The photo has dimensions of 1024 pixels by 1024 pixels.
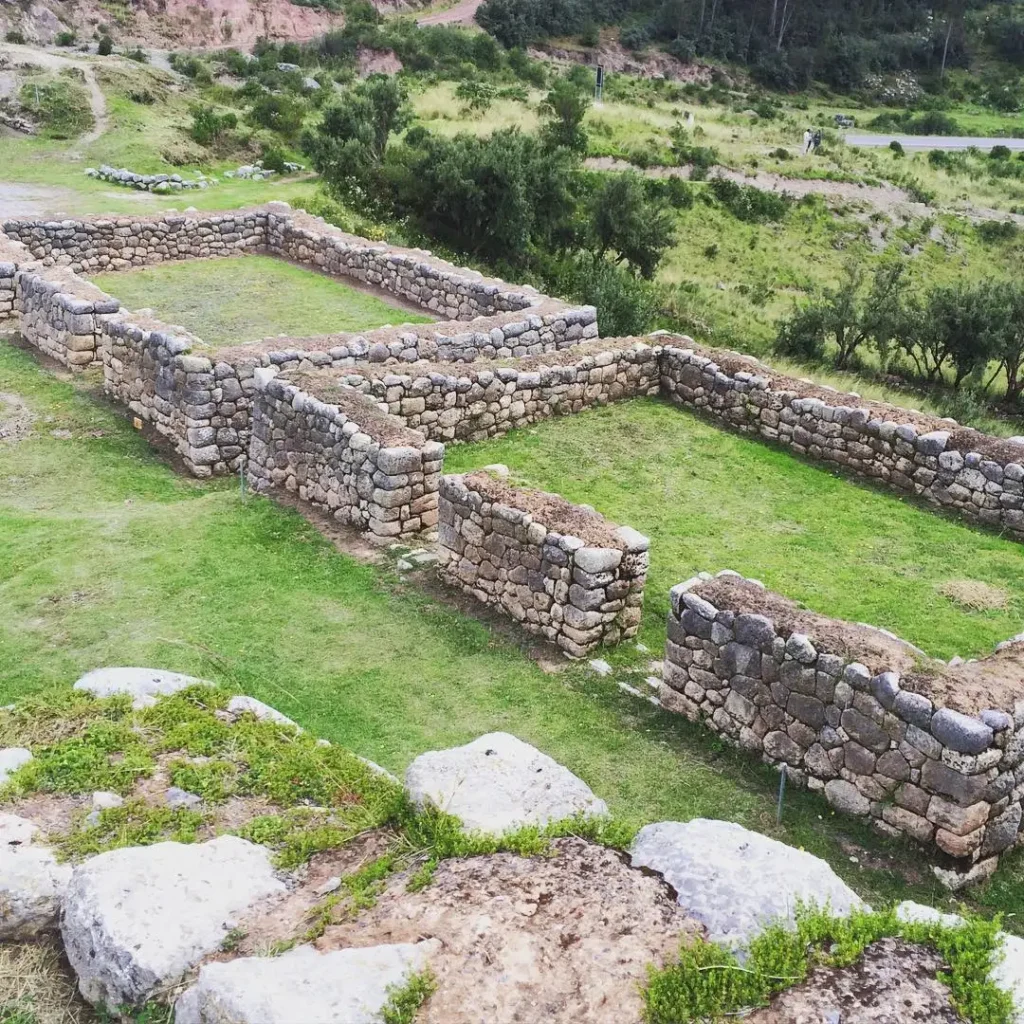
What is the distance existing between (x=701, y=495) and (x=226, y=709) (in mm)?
8302

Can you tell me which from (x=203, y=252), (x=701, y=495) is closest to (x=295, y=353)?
(x=701, y=495)

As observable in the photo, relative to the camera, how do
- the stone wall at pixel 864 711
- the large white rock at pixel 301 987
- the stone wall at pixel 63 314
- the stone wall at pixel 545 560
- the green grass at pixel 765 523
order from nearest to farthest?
the large white rock at pixel 301 987 → the stone wall at pixel 864 711 → the stone wall at pixel 545 560 → the green grass at pixel 765 523 → the stone wall at pixel 63 314

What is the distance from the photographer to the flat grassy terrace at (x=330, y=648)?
8.59 metres

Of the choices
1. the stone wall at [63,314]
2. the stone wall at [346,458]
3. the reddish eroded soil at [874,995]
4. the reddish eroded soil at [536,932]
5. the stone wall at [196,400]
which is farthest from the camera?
the stone wall at [63,314]

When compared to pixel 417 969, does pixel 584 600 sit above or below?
below

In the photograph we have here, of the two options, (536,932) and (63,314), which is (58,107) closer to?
(63,314)

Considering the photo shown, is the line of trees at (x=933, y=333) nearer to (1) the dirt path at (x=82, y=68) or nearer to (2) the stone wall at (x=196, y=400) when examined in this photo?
(2) the stone wall at (x=196, y=400)

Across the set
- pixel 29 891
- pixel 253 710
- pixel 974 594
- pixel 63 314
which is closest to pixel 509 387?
pixel 974 594

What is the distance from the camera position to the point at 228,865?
6.00 m

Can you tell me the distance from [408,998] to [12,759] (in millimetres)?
3812

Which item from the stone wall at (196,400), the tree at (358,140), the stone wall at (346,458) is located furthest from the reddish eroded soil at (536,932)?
the tree at (358,140)

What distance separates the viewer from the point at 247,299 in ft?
73.5

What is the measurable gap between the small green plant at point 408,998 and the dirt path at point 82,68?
34179 millimetres

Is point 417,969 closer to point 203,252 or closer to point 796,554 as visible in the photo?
point 796,554
